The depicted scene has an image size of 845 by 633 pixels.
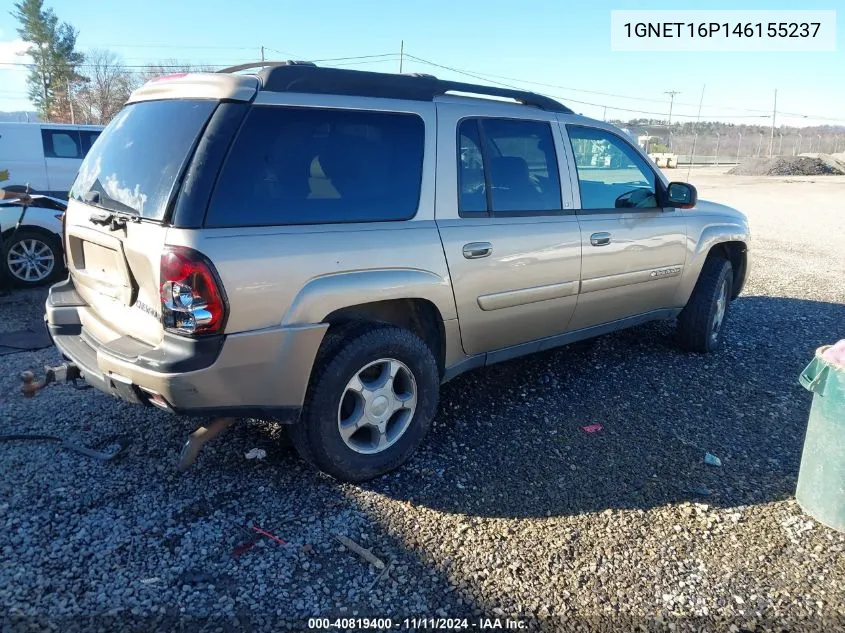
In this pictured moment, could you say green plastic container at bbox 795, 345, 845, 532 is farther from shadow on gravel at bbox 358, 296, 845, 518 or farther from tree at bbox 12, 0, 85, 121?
tree at bbox 12, 0, 85, 121

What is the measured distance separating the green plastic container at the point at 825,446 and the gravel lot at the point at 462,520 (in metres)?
0.11

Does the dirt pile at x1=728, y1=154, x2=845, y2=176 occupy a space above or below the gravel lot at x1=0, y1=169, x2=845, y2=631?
above

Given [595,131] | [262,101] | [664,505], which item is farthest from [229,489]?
[595,131]

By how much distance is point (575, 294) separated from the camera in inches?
162

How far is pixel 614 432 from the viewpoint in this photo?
392cm

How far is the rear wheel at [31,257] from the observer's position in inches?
275

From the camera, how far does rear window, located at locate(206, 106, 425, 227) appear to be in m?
2.73

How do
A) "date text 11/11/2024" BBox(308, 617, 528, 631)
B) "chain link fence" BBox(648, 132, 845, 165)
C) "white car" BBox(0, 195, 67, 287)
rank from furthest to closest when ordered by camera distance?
"chain link fence" BBox(648, 132, 845, 165) → "white car" BBox(0, 195, 67, 287) → "date text 11/11/2024" BBox(308, 617, 528, 631)

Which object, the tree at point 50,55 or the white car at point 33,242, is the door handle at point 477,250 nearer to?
the white car at point 33,242

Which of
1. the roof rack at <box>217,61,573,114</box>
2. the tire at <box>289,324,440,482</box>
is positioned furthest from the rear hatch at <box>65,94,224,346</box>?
the tire at <box>289,324,440,482</box>

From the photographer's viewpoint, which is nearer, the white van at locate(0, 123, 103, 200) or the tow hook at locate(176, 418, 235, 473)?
the tow hook at locate(176, 418, 235, 473)

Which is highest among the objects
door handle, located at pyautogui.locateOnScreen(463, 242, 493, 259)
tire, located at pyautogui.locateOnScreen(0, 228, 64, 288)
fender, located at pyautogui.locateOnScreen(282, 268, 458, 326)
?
door handle, located at pyautogui.locateOnScreen(463, 242, 493, 259)

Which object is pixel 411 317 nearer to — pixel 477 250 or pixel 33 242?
pixel 477 250

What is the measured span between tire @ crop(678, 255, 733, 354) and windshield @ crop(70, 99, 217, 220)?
4.06m
